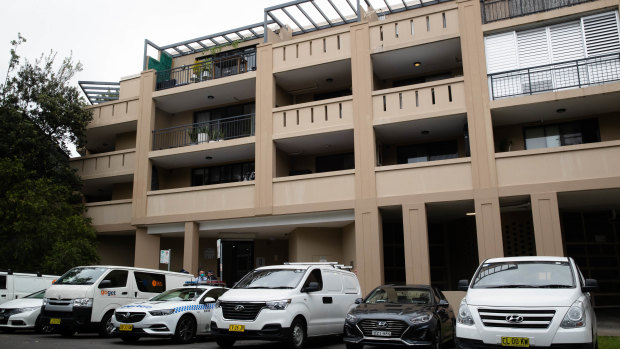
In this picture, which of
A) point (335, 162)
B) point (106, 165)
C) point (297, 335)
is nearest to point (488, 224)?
point (335, 162)

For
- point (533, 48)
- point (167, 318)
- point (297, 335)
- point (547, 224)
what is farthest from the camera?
point (533, 48)

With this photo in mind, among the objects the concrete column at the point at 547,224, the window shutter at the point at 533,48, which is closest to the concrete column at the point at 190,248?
the concrete column at the point at 547,224

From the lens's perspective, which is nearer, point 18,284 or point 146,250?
point 18,284

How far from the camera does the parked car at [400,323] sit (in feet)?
33.7

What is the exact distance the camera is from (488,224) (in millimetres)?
18578

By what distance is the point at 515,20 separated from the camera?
65.5 feet

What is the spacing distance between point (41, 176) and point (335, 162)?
573 inches

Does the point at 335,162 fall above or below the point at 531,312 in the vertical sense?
above

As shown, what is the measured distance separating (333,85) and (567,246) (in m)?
12.5

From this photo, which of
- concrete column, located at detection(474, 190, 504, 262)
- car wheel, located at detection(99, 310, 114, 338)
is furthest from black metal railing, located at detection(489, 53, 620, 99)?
car wheel, located at detection(99, 310, 114, 338)

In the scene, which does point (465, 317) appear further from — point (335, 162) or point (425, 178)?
point (335, 162)

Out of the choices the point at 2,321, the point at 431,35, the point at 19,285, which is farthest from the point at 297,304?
the point at 431,35

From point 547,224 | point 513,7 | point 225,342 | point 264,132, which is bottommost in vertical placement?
point 225,342

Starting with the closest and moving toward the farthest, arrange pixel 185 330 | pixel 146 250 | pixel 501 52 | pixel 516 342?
pixel 516 342, pixel 185 330, pixel 501 52, pixel 146 250
